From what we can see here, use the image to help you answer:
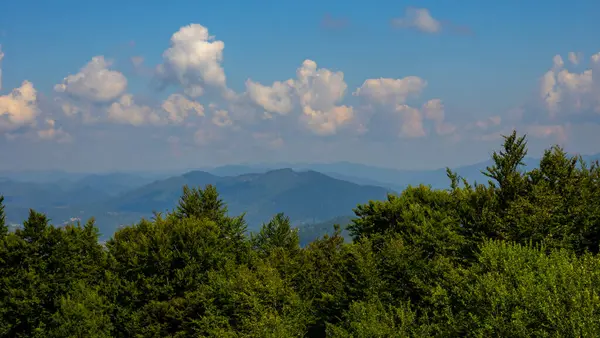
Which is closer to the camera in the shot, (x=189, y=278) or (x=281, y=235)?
(x=189, y=278)

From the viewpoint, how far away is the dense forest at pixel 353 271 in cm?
2648

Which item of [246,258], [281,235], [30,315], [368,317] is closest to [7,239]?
[30,315]

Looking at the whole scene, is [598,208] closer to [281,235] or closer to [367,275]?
[367,275]

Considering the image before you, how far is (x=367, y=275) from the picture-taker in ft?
115

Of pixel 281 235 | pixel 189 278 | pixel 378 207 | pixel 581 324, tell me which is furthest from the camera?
pixel 281 235

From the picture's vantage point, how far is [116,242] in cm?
5200

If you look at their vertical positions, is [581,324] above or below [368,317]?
above

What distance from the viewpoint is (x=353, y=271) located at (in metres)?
36.8

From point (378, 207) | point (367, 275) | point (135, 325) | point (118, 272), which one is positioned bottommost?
point (135, 325)

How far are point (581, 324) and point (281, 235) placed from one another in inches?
1863

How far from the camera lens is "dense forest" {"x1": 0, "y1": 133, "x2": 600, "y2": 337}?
26.5 meters

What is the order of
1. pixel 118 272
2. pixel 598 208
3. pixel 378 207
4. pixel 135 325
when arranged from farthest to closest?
pixel 378 207 < pixel 118 272 < pixel 135 325 < pixel 598 208

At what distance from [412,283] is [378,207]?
15.9 meters

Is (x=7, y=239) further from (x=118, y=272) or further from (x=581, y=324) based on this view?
(x=581, y=324)
